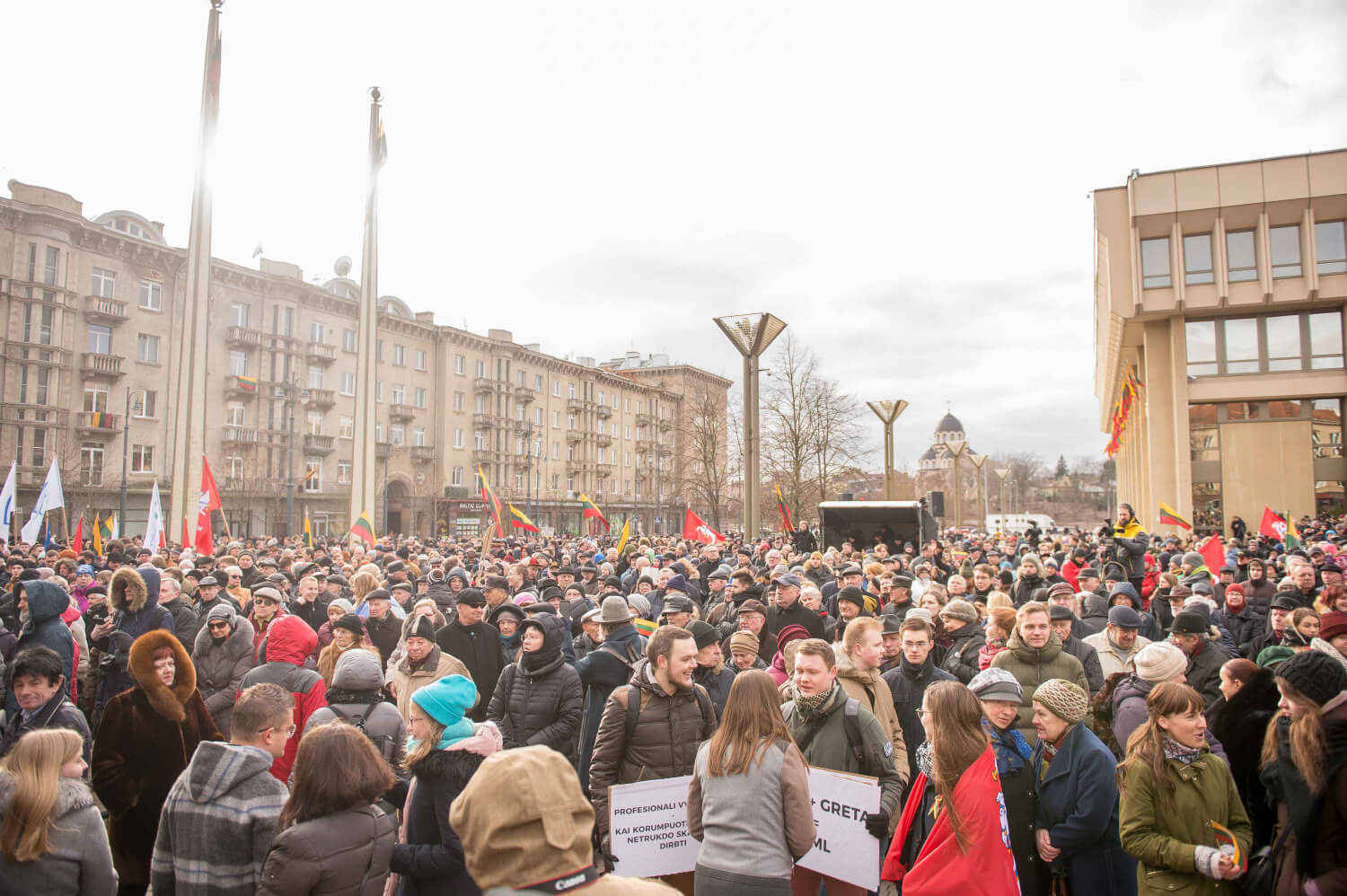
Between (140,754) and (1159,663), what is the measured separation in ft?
18.8

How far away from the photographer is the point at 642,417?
85375 mm

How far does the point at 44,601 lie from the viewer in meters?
6.66

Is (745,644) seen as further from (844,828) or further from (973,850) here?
(973,850)

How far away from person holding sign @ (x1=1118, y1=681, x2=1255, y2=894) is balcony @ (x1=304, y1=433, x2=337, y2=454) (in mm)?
54913

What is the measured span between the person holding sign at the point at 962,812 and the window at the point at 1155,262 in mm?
34928

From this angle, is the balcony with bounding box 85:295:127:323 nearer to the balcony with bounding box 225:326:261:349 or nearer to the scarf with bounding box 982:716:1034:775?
the balcony with bounding box 225:326:261:349

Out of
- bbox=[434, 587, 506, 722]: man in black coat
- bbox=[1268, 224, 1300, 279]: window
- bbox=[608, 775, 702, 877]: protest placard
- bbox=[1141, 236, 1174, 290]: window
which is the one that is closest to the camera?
bbox=[608, 775, 702, 877]: protest placard

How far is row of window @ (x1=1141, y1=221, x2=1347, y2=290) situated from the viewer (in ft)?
105

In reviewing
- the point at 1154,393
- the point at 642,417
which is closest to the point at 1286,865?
the point at 1154,393

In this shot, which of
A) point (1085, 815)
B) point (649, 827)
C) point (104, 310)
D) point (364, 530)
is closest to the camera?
point (1085, 815)

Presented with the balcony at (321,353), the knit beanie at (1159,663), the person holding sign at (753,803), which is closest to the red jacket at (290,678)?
the person holding sign at (753,803)

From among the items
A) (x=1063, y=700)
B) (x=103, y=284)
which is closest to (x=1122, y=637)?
(x=1063, y=700)

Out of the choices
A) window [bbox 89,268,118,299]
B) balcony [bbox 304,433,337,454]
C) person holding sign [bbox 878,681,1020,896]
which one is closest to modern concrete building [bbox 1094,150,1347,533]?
person holding sign [bbox 878,681,1020,896]

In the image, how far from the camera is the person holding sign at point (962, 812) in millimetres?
3504
